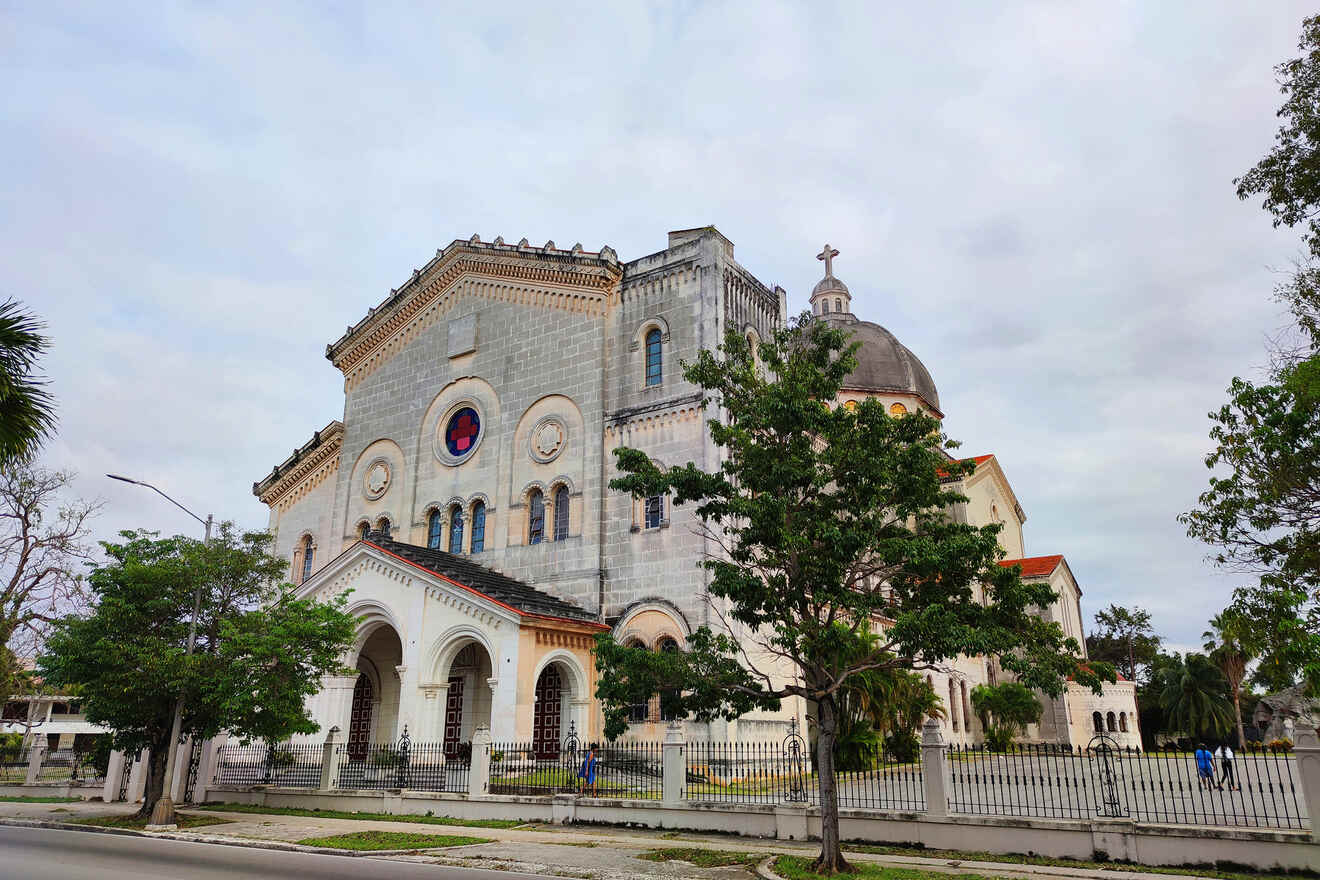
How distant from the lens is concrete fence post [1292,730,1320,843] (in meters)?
11.9

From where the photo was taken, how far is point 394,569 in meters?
26.0

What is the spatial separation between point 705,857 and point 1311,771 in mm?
8751

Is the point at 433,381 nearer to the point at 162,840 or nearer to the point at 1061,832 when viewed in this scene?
the point at 162,840

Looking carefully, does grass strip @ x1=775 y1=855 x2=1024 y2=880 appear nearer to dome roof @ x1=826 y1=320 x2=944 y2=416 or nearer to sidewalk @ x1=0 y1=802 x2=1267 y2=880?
sidewalk @ x1=0 y1=802 x2=1267 y2=880

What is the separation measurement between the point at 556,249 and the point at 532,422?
6.11 metres

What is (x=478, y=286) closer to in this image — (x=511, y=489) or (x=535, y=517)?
(x=511, y=489)

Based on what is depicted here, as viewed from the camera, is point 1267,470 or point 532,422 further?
point 532,422

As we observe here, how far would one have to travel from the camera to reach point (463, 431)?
105 ft

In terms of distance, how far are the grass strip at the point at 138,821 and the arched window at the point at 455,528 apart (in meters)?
11.7

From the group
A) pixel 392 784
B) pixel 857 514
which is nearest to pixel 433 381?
pixel 392 784

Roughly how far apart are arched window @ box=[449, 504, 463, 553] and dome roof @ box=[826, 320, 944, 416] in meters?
22.0

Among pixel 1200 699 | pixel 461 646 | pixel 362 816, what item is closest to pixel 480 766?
pixel 362 816

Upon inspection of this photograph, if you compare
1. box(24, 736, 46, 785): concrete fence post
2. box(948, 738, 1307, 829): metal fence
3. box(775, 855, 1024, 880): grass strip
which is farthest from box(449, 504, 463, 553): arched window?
box(775, 855, 1024, 880): grass strip

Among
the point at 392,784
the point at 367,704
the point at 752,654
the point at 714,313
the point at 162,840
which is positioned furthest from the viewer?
the point at 367,704
